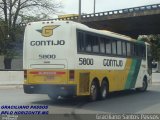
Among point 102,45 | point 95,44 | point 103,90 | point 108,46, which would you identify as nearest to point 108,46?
point 108,46

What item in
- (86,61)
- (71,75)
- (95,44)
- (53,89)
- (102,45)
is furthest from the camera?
(102,45)

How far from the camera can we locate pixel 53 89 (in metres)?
17.7

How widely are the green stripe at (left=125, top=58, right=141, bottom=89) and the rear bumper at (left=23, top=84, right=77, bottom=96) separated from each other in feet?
22.5

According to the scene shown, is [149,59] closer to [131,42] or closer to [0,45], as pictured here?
[131,42]

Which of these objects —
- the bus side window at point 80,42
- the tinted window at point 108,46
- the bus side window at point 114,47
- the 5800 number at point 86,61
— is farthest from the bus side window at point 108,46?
the bus side window at point 80,42

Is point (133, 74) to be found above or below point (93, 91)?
above

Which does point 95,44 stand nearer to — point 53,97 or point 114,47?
point 114,47

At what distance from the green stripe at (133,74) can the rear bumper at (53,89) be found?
22.5ft

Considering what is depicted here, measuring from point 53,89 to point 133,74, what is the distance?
817cm

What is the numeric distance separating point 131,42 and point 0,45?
89.5ft

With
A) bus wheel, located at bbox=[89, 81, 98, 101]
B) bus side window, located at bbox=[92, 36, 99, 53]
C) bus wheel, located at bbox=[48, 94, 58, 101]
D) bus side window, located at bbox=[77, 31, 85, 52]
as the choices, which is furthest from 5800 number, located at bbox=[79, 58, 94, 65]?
bus wheel, located at bbox=[48, 94, 58, 101]

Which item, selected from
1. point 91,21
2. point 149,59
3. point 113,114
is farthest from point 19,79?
point 91,21

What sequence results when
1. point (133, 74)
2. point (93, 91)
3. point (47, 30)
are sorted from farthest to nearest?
point (133, 74)
point (93, 91)
point (47, 30)

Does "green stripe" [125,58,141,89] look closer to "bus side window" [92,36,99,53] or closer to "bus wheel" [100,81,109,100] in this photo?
"bus wheel" [100,81,109,100]
